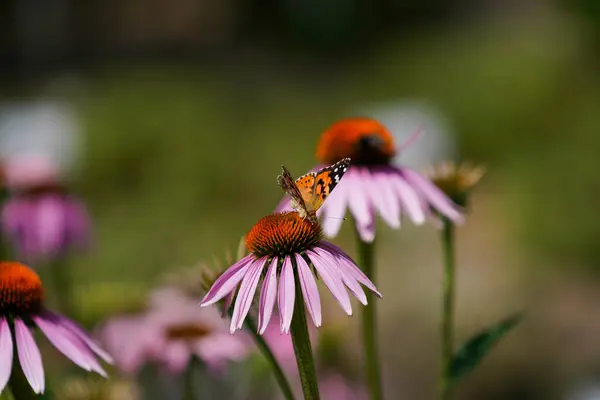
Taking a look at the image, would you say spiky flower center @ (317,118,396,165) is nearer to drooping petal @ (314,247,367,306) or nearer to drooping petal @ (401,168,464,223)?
drooping petal @ (401,168,464,223)

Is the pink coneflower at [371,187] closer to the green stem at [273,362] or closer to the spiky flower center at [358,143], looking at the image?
the spiky flower center at [358,143]

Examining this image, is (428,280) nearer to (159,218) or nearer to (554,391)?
(554,391)

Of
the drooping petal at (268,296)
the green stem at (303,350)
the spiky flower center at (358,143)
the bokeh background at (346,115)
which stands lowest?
the green stem at (303,350)

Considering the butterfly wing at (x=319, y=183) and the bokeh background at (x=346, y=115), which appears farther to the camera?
the bokeh background at (x=346, y=115)

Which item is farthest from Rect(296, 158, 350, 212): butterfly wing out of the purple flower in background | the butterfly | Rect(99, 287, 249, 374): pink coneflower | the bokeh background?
the purple flower in background

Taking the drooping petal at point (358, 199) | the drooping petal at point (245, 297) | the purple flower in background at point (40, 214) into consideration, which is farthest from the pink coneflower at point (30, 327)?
the purple flower in background at point (40, 214)

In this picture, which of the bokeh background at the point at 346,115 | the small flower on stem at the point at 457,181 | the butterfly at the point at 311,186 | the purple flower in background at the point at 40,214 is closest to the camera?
the butterfly at the point at 311,186

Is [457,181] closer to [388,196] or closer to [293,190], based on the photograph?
[388,196]
